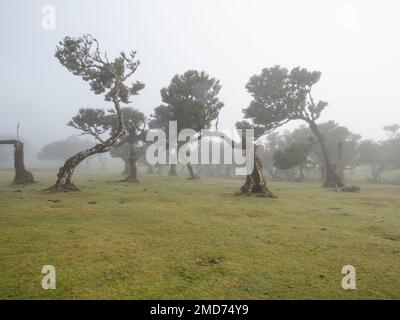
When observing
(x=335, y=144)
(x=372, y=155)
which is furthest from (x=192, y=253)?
(x=372, y=155)

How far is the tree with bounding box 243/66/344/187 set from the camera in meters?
37.8

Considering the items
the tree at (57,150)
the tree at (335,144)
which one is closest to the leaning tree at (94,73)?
the tree at (335,144)

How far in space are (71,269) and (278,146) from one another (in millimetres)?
84802

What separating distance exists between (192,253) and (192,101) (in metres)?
27.1

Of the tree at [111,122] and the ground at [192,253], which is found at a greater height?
the tree at [111,122]

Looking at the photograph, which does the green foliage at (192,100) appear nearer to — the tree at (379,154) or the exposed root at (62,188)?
the exposed root at (62,188)

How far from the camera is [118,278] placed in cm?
730

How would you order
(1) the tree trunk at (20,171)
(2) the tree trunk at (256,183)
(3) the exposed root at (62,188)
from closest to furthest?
(3) the exposed root at (62,188) → (2) the tree trunk at (256,183) → (1) the tree trunk at (20,171)

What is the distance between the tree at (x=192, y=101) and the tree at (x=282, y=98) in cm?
505

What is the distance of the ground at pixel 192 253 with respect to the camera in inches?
271

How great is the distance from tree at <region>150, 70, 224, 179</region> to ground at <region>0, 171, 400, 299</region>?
63.6 ft

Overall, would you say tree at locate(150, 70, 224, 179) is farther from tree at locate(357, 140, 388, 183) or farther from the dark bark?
tree at locate(357, 140, 388, 183)

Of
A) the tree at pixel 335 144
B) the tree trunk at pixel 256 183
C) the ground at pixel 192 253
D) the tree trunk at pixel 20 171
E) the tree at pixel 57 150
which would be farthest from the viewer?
the tree at pixel 57 150

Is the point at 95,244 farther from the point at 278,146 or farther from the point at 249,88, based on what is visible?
the point at 278,146
